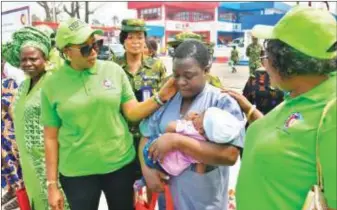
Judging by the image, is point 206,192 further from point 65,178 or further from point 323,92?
point 65,178

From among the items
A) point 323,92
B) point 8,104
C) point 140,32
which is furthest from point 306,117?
point 8,104

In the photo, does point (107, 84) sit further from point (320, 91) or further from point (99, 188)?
point (320, 91)

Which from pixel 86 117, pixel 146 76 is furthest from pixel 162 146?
pixel 146 76

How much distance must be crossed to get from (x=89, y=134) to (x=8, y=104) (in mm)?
1698

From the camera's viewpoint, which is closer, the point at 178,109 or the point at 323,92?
the point at 323,92

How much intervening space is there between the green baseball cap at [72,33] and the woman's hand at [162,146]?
29.4 inches

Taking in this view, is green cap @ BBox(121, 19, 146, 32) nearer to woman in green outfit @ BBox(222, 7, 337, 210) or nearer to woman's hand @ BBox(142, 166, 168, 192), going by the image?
woman's hand @ BBox(142, 166, 168, 192)

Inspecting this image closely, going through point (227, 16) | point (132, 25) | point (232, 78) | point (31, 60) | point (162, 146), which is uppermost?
point (227, 16)

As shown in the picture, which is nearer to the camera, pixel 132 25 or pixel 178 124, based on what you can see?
pixel 178 124

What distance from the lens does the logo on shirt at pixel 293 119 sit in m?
1.28

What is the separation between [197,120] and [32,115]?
53.2 inches

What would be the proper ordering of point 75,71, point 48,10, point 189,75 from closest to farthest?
point 189,75 < point 75,71 < point 48,10

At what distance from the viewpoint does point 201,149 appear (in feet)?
5.50

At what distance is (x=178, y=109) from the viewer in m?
1.91
